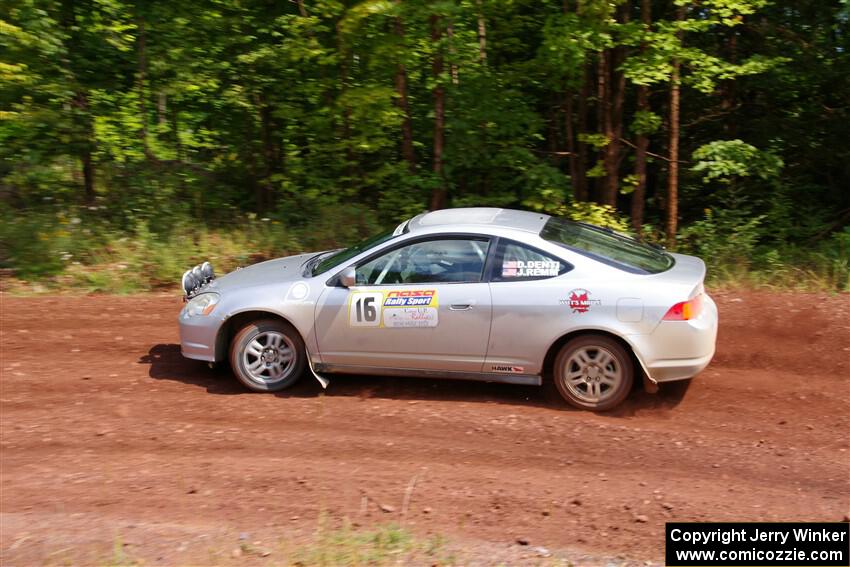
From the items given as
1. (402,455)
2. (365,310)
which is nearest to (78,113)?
(365,310)

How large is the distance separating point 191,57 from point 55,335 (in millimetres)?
6044

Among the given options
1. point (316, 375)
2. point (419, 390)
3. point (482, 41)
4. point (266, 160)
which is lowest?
point (419, 390)

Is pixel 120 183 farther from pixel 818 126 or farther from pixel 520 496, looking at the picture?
pixel 818 126

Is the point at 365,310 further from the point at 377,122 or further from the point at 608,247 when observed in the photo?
the point at 377,122

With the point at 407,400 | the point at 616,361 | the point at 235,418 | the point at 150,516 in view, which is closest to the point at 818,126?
the point at 616,361

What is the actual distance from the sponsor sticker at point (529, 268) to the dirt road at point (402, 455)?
3.68 feet

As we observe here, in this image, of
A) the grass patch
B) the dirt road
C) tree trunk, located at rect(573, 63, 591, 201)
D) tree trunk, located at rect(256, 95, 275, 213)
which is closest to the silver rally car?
the dirt road

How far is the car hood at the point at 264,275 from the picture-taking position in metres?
6.96

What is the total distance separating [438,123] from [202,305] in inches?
248

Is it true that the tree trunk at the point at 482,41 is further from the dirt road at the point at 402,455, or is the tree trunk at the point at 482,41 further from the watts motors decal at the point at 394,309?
the watts motors decal at the point at 394,309

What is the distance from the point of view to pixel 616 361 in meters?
6.25

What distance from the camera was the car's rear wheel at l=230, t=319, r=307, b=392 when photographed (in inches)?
267

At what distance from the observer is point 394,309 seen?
6.51 meters

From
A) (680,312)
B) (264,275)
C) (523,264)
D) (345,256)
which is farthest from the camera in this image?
(264,275)
